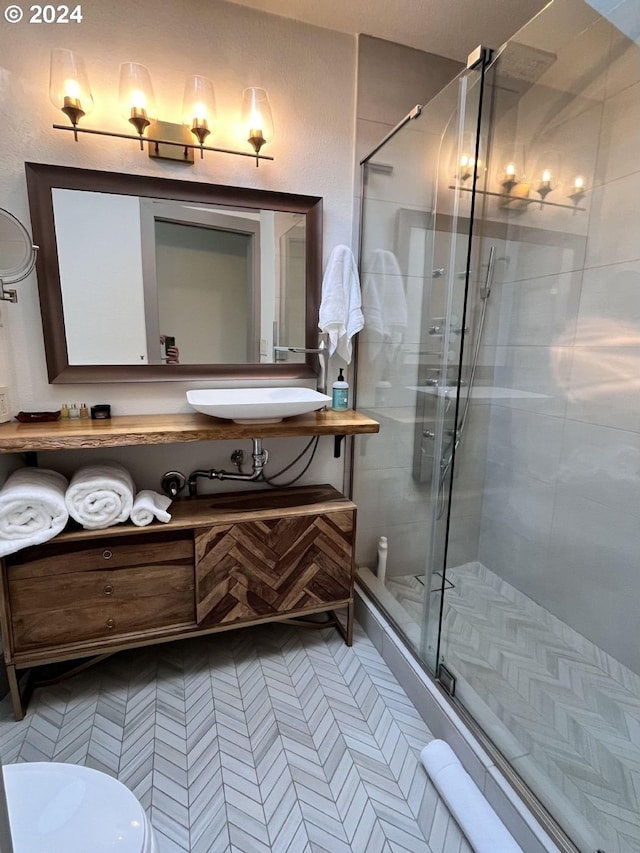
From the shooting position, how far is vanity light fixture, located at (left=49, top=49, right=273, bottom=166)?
1462mm

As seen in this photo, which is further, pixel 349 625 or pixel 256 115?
pixel 349 625

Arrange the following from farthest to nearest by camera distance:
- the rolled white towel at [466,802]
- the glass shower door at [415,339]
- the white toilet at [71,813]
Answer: the glass shower door at [415,339] < the rolled white towel at [466,802] < the white toilet at [71,813]

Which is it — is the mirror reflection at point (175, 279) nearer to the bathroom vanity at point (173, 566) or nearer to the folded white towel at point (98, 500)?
the bathroom vanity at point (173, 566)

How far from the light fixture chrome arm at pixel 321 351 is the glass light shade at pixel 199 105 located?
2.87 ft

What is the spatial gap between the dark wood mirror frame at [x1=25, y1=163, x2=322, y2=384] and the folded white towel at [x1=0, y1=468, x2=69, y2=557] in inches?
18.1

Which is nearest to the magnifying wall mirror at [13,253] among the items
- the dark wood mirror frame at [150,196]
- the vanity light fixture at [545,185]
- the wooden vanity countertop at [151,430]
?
the dark wood mirror frame at [150,196]

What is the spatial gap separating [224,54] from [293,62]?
0.28 m

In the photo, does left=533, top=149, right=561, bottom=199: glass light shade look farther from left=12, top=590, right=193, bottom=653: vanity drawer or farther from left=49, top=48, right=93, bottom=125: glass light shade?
left=12, top=590, right=193, bottom=653: vanity drawer

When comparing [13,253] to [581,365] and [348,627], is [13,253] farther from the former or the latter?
[581,365]

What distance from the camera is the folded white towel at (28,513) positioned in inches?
53.3

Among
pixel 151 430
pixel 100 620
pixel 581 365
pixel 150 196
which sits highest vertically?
pixel 150 196

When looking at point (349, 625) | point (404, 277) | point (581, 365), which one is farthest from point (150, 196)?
point (349, 625)

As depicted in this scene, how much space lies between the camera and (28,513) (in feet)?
4.58

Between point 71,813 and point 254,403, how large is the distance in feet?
3.65
